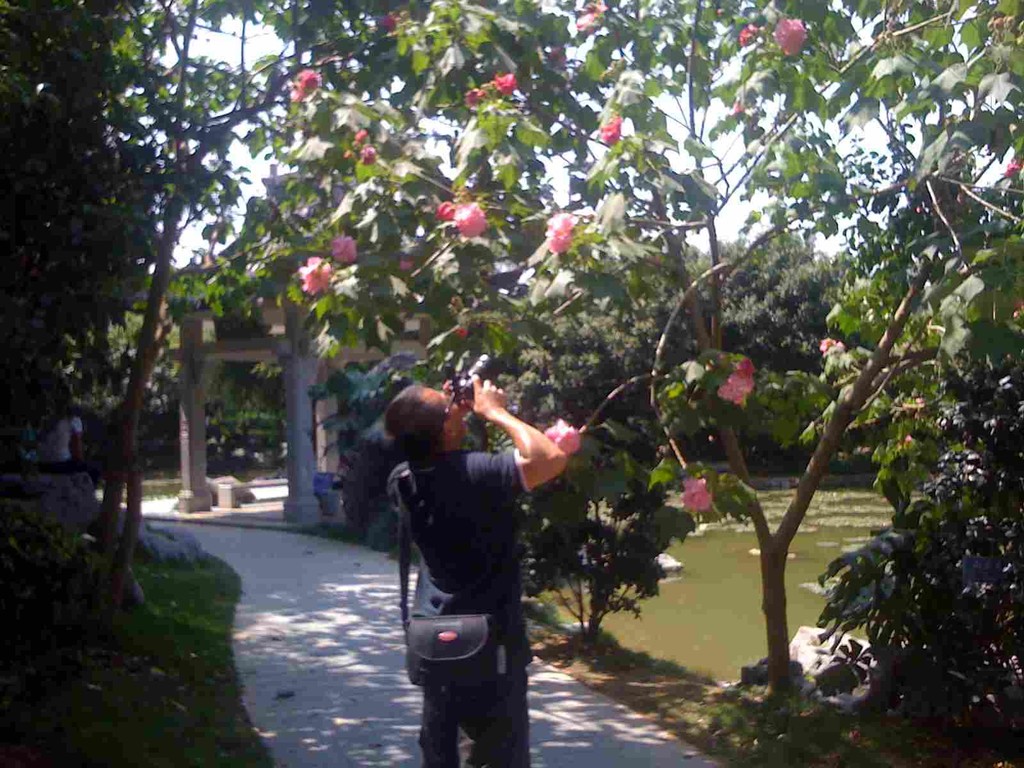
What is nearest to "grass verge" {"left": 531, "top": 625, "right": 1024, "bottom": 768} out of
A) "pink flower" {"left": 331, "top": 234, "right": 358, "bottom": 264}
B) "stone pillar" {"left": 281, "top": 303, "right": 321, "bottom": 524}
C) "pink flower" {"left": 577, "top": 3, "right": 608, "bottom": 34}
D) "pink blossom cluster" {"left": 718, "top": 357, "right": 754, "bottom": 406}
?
"pink blossom cluster" {"left": 718, "top": 357, "right": 754, "bottom": 406}

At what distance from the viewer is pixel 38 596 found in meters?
6.54

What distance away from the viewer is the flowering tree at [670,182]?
5406 millimetres

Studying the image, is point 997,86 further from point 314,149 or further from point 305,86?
point 305,86

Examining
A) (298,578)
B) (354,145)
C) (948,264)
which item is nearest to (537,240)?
(354,145)

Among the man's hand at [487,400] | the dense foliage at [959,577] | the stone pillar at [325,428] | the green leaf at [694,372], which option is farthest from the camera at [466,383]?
the stone pillar at [325,428]

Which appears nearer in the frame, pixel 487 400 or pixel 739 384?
pixel 487 400

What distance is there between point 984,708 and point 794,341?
1970 cm

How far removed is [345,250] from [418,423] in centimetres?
203

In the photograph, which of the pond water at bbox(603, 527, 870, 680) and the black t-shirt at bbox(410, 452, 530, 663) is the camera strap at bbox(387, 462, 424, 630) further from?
the pond water at bbox(603, 527, 870, 680)

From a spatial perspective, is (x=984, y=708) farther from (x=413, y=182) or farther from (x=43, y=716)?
(x=43, y=716)

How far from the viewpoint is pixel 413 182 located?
6078mm

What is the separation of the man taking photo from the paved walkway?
2395 millimetres

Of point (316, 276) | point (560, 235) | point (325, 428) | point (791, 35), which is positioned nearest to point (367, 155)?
point (316, 276)

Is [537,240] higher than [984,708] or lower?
higher
